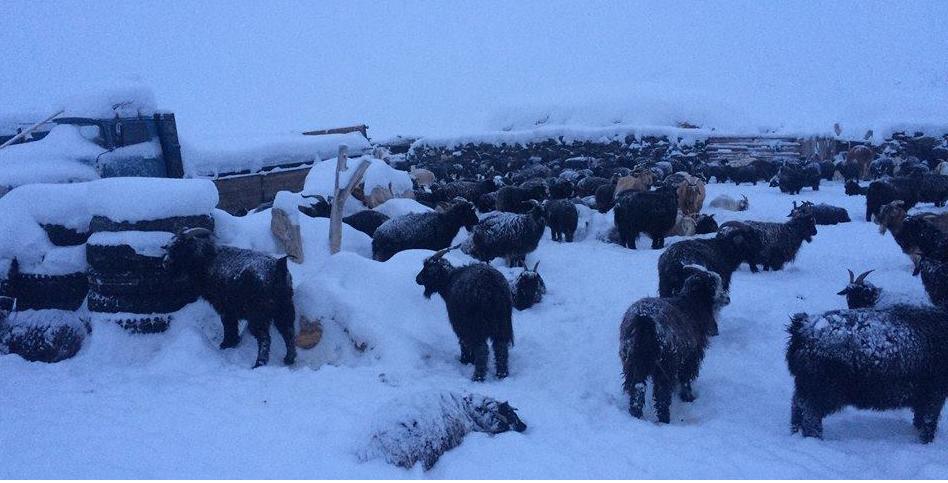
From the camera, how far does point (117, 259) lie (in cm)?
683

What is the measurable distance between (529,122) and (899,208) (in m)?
54.8

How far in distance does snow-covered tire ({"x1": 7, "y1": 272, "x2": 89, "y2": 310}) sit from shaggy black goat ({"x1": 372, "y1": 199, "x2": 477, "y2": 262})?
16.0 ft

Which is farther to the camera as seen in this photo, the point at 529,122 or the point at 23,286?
the point at 529,122

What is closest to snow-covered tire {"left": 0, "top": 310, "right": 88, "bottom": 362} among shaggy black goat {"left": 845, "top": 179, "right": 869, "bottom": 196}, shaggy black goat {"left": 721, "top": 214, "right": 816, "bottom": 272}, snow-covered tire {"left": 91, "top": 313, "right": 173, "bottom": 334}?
snow-covered tire {"left": 91, "top": 313, "right": 173, "bottom": 334}

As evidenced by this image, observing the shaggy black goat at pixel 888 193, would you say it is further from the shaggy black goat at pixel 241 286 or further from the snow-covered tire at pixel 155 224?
the snow-covered tire at pixel 155 224

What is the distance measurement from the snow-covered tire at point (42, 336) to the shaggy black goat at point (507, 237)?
6.38 m

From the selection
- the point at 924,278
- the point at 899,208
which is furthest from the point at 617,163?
the point at 924,278

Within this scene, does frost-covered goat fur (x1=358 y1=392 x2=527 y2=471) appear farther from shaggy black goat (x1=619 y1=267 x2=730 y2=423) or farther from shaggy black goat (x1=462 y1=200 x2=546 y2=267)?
shaggy black goat (x1=462 y1=200 x2=546 y2=267)

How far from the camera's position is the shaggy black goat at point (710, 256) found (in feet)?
23.9

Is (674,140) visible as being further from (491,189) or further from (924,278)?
(924,278)

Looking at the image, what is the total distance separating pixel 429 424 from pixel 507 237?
6483mm

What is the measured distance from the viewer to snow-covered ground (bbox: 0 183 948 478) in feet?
13.3

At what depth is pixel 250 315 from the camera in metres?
6.67

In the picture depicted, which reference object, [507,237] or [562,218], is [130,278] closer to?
[507,237]
